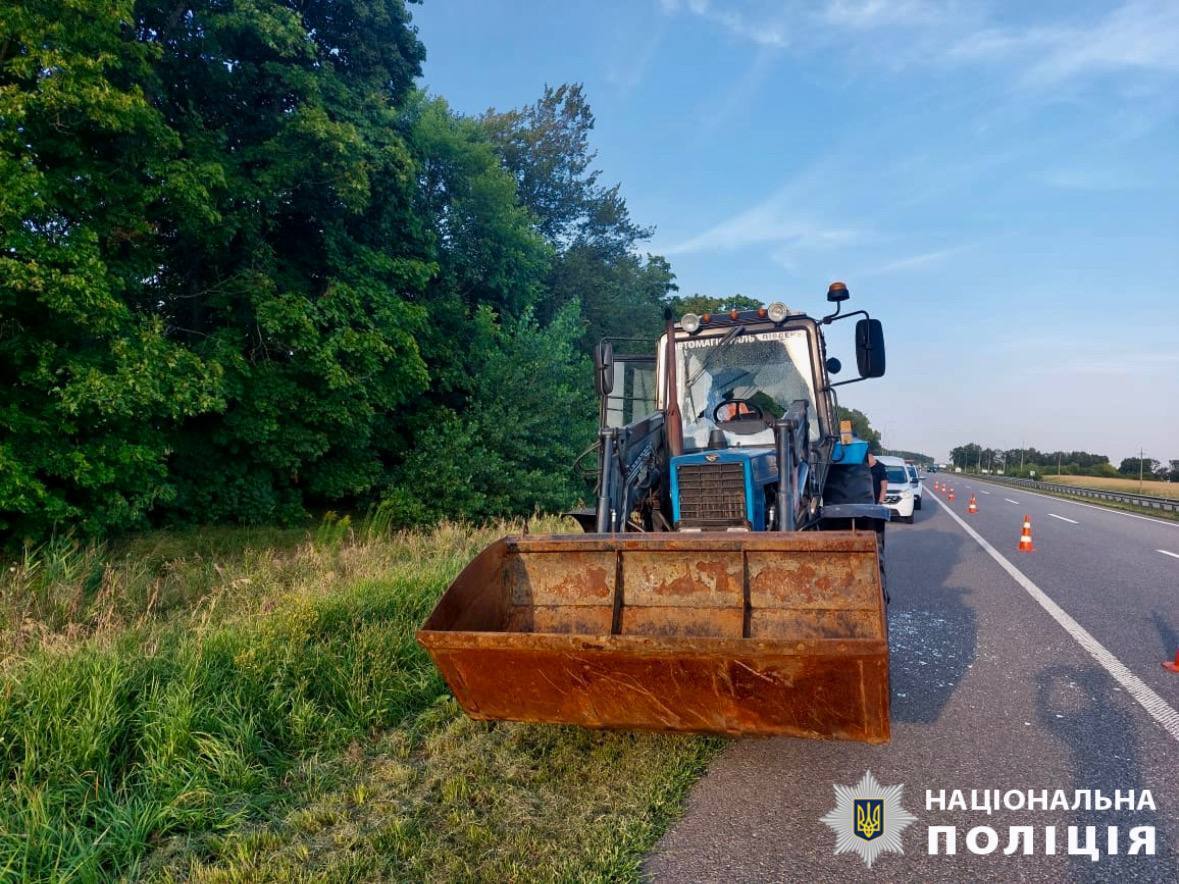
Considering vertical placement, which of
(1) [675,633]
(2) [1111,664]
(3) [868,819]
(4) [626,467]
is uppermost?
(4) [626,467]

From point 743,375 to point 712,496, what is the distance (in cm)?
189

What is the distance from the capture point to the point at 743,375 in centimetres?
678

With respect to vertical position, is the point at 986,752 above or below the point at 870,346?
below

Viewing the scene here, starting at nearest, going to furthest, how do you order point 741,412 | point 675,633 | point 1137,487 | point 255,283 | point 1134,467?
point 675,633, point 741,412, point 255,283, point 1137,487, point 1134,467

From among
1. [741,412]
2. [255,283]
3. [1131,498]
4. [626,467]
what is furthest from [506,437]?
[1131,498]

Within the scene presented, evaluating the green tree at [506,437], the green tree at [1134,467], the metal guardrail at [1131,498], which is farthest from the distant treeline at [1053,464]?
the green tree at [506,437]

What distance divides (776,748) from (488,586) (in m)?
1.83

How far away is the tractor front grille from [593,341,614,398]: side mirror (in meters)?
1.02

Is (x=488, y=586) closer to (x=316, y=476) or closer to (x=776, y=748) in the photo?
(x=776, y=748)

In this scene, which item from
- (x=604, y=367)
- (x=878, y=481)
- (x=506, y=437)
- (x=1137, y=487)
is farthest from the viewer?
(x=1137, y=487)

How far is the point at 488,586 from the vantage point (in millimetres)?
4121

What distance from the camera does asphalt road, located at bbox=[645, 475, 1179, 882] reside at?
3.04m

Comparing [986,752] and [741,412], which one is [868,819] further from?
[741,412]

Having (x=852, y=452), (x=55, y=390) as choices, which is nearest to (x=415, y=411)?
(x=55, y=390)
